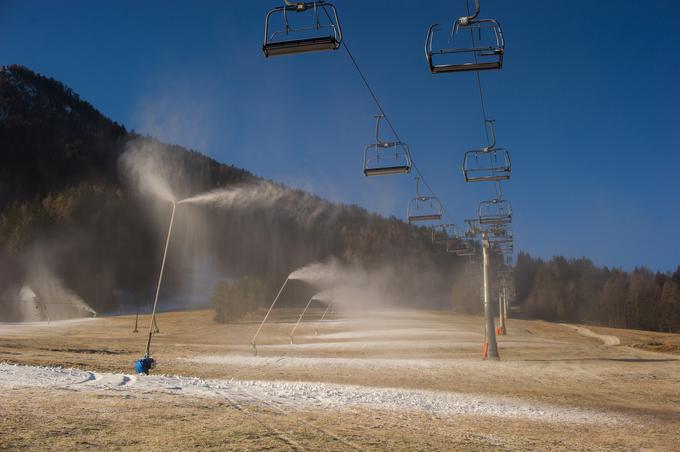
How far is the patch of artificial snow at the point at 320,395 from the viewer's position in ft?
54.3

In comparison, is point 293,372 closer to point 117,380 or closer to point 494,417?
point 117,380

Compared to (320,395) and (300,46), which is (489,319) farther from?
(300,46)

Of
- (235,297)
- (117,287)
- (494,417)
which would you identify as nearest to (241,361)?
(494,417)

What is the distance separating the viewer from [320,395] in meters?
18.3

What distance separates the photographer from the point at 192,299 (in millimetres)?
180000

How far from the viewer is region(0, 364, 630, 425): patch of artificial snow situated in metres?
16.6

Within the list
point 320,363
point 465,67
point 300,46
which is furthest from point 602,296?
point 300,46

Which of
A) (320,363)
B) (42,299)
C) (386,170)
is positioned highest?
(386,170)

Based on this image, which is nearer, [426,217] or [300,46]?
[300,46]

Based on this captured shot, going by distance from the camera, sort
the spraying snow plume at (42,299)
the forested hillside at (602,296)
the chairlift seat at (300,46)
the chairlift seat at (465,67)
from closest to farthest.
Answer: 1. the chairlift seat at (300,46)
2. the chairlift seat at (465,67)
3. the spraying snow plume at (42,299)
4. the forested hillside at (602,296)

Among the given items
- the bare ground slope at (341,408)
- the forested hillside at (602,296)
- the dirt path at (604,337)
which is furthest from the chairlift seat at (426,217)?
the forested hillside at (602,296)

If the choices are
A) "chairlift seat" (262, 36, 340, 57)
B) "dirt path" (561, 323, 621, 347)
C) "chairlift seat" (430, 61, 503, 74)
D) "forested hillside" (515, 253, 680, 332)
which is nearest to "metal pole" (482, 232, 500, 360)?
"chairlift seat" (430, 61, 503, 74)

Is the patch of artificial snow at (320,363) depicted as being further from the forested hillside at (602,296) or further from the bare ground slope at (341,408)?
the forested hillside at (602,296)

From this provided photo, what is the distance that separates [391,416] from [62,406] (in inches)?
327
